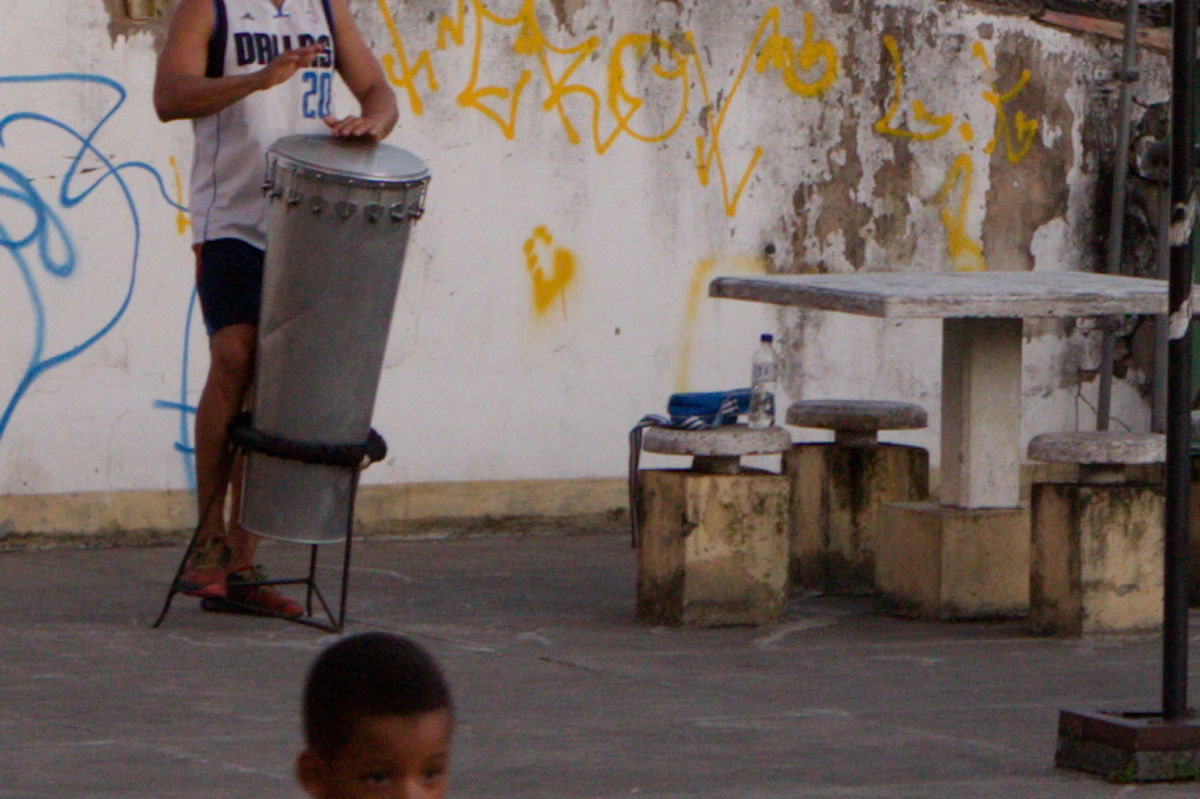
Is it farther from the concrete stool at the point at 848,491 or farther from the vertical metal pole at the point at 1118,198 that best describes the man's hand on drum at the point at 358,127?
the vertical metal pole at the point at 1118,198

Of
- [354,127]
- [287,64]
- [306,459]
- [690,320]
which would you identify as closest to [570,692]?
[306,459]

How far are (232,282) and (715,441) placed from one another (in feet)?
4.73

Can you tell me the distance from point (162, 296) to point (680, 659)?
285cm

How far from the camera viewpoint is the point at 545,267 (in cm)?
862

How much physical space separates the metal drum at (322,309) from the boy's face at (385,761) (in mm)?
3514

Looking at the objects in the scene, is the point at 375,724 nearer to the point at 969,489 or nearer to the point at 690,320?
the point at 969,489

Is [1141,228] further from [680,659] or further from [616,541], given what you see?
[680,659]

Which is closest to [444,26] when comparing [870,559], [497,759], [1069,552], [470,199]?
[470,199]

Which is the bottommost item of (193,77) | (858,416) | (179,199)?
(858,416)

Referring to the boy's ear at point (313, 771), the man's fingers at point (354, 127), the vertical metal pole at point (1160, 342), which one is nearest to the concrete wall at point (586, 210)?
the vertical metal pole at point (1160, 342)

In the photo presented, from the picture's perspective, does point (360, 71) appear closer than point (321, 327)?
No

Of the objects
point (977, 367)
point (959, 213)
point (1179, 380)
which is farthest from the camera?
point (959, 213)

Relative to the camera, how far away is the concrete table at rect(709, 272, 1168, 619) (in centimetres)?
666

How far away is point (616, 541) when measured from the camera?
862 centimetres
